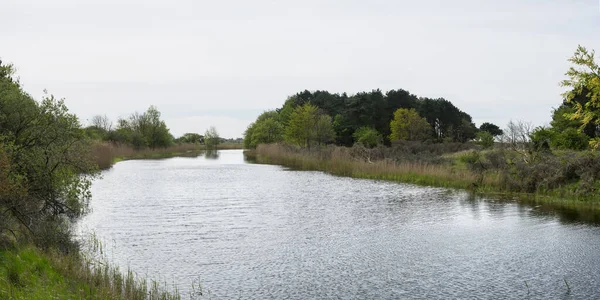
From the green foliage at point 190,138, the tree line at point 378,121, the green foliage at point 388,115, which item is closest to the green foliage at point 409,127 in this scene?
the tree line at point 378,121

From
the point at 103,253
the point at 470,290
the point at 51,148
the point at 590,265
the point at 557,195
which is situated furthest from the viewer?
the point at 557,195

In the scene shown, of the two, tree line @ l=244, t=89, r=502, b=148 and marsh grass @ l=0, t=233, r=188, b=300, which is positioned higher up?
tree line @ l=244, t=89, r=502, b=148

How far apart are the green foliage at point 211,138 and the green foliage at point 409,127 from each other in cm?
7095

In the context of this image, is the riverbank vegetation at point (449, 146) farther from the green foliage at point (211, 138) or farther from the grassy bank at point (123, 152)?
the green foliage at point (211, 138)

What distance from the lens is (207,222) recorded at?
20.1 m

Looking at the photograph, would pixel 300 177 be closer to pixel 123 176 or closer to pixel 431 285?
pixel 123 176

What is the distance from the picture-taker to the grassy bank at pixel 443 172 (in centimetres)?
2566

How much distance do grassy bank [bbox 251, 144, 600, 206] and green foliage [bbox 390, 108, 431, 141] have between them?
1758 cm

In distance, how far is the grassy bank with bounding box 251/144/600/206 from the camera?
25.7 meters

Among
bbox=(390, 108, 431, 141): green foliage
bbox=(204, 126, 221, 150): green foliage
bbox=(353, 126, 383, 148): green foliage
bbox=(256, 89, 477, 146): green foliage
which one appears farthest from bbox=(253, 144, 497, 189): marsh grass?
bbox=(204, 126, 221, 150): green foliage

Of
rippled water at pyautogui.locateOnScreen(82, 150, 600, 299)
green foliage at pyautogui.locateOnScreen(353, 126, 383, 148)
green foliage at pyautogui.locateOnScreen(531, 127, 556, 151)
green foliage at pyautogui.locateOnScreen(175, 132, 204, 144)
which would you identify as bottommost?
rippled water at pyautogui.locateOnScreen(82, 150, 600, 299)

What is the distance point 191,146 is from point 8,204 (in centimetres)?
10722

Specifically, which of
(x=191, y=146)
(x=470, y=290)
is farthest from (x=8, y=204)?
(x=191, y=146)

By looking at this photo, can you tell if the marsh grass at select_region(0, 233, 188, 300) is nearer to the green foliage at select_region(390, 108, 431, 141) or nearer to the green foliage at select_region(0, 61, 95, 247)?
the green foliage at select_region(0, 61, 95, 247)
